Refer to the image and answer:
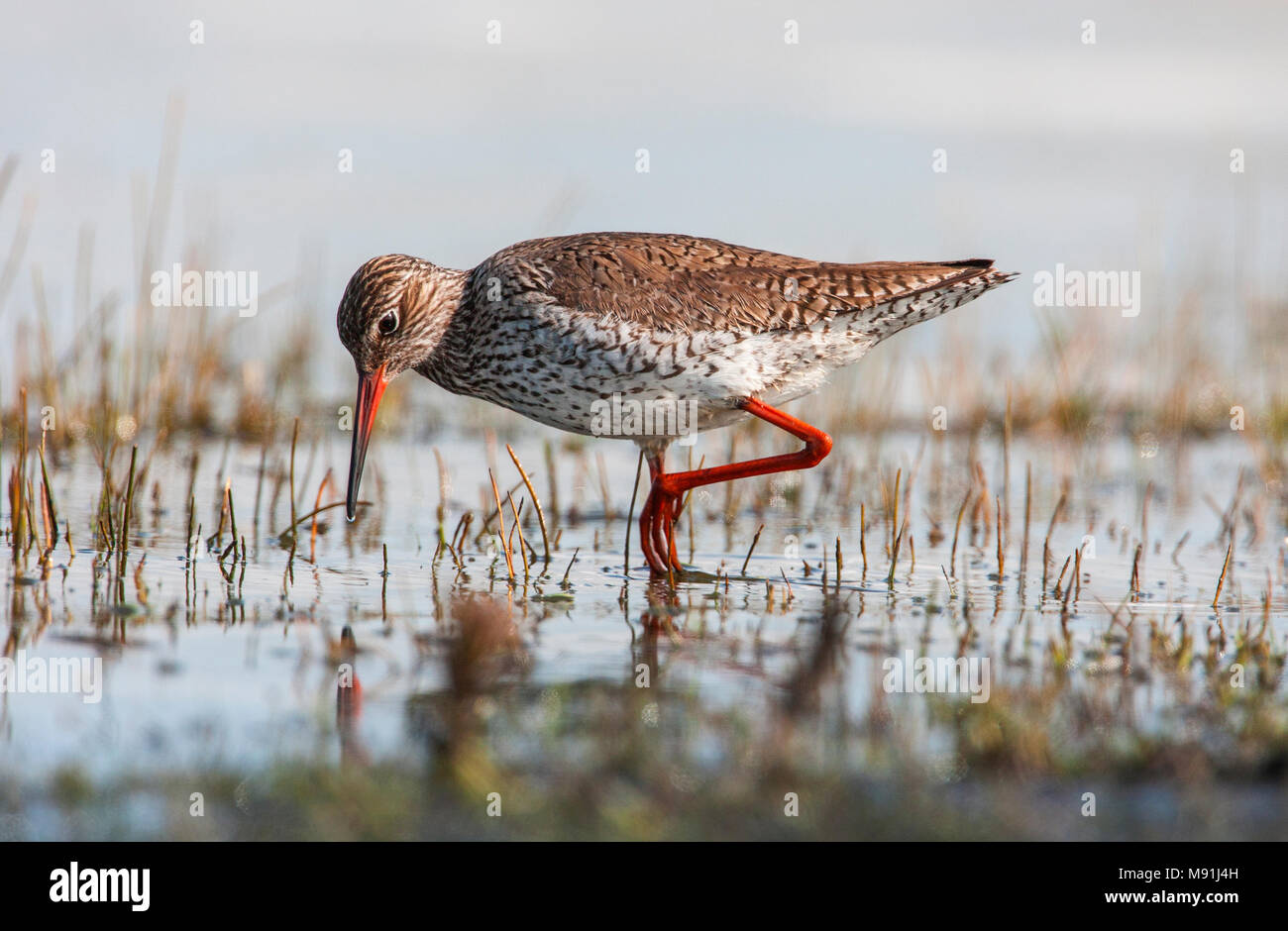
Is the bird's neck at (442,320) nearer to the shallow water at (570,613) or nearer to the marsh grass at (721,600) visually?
the marsh grass at (721,600)

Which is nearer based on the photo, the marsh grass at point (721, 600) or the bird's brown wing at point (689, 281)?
the marsh grass at point (721, 600)

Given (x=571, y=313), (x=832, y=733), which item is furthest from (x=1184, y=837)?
(x=571, y=313)

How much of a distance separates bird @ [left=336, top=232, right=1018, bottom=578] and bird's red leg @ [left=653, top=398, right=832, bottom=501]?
0.01m

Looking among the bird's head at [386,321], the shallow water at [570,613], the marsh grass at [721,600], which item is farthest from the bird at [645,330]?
the shallow water at [570,613]

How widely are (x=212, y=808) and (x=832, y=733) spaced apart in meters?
1.81

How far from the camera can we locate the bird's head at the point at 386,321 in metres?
7.19

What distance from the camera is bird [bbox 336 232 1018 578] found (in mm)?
6781

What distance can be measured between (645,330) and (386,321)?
1.47 metres

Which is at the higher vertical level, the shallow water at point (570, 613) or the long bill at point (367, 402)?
the long bill at point (367, 402)

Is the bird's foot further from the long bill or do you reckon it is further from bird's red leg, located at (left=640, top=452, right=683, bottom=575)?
the long bill

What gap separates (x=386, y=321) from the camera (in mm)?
7199

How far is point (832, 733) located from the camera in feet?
13.4

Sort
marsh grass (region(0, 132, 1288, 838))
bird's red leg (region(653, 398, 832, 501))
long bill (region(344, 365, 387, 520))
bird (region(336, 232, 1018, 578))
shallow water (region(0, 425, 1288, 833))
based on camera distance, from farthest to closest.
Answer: long bill (region(344, 365, 387, 520))
bird's red leg (region(653, 398, 832, 501))
bird (region(336, 232, 1018, 578))
shallow water (region(0, 425, 1288, 833))
marsh grass (region(0, 132, 1288, 838))

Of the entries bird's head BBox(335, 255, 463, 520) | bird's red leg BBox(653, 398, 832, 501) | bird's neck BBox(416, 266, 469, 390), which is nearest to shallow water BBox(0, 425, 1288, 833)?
bird's red leg BBox(653, 398, 832, 501)
